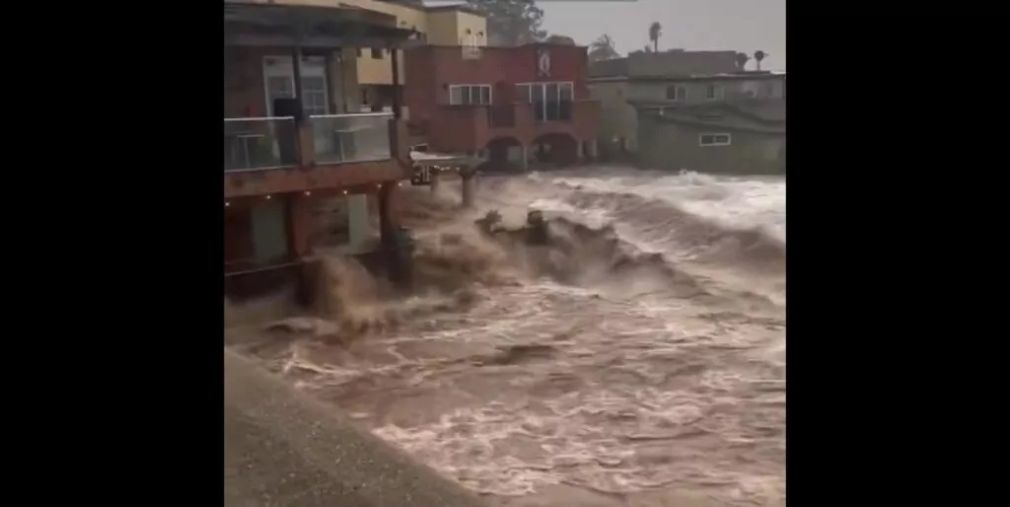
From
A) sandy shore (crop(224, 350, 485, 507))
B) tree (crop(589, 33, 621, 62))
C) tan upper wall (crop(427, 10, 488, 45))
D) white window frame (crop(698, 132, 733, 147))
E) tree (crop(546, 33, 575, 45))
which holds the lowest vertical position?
sandy shore (crop(224, 350, 485, 507))

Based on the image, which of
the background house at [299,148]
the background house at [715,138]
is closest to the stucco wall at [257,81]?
the background house at [299,148]

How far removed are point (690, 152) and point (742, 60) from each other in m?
0.22

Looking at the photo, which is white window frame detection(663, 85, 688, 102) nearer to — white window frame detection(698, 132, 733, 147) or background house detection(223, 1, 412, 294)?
white window frame detection(698, 132, 733, 147)

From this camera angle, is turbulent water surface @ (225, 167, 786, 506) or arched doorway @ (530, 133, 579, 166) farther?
arched doorway @ (530, 133, 579, 166)

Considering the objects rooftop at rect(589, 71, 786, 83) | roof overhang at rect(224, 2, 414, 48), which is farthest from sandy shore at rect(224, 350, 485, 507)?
rooftop at rect(589, 71, 786, 83)

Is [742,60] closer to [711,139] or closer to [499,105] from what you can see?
[711,139]

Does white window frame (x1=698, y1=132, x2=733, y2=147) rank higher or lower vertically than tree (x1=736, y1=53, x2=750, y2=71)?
lower

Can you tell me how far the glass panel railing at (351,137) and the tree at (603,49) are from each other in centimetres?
46

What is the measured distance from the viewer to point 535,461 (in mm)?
1767

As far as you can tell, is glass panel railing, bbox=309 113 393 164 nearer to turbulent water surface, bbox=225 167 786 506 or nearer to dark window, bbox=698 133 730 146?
turbulent water surface, bbox=225 167 786 506

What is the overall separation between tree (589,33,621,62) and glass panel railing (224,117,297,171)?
0.67 metres

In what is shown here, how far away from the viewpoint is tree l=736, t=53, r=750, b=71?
68.7 inches
